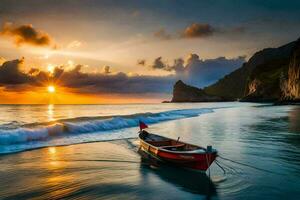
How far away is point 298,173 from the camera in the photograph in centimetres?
1355

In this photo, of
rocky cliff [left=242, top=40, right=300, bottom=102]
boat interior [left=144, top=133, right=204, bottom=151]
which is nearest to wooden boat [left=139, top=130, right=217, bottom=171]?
boat interior [left=144, top=133, right=204, bottom=151]

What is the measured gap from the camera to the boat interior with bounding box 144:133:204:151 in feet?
53.7

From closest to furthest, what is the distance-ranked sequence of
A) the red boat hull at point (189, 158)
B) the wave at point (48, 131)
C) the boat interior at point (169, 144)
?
the red boat hull at point (189, 158) < the boat interior at point (169, 144) < the wave at point (48, 131)

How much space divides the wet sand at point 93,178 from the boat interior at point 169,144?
1.36 m

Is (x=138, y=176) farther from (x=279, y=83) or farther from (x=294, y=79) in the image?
(x=279, y=83)

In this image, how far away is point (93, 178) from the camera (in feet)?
44.0

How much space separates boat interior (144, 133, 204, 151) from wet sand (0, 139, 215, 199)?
1.36 meters

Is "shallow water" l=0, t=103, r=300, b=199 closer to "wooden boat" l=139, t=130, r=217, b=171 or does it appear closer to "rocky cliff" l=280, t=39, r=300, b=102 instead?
"wooden boat" l=139, t=130, r=217, b=171

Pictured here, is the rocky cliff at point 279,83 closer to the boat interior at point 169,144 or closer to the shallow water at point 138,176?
the boat interior at point 169,144

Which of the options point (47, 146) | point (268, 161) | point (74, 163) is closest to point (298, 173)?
point (268, 161)

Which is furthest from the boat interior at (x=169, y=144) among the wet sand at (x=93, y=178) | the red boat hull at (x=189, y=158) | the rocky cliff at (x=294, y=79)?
the rocky cliff at (x=294, y=79)

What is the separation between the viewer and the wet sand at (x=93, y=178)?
444 inches

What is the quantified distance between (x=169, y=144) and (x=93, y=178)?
688 cm

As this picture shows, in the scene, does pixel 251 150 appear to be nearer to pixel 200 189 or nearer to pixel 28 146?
pixel 200 189
